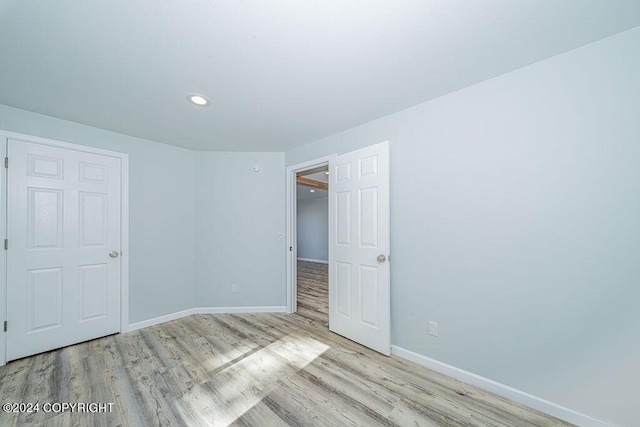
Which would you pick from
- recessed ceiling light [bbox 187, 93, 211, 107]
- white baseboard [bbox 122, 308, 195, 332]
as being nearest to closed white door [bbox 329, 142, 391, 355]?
recessed ceiling light [bbox 187, 93, 211, 107]

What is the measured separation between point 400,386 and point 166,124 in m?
3.31

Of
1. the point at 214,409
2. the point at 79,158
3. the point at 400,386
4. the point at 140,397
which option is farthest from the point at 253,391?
the point at 79,158

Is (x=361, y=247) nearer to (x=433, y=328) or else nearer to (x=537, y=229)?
(x=433, y=328)

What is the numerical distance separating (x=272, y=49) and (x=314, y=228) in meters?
7.73

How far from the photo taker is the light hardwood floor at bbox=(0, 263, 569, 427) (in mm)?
1602

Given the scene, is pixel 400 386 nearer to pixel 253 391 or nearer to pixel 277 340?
pixel 253 391

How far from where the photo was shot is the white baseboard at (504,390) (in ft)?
4.97

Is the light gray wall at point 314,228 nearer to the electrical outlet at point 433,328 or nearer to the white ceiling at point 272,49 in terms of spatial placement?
Answer: the electrical outlet at point 433,328

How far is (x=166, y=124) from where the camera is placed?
2639 millimetres

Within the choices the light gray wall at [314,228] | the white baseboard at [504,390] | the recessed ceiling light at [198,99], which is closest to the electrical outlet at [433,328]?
the white baseboard at [504,390]

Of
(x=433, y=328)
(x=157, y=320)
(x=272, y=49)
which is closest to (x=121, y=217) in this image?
(x=157, y=320)

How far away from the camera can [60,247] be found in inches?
100

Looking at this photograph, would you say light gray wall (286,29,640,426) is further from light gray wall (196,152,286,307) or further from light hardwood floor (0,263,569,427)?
light gray wall (196,152,286,307)

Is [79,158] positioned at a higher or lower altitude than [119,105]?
lower
